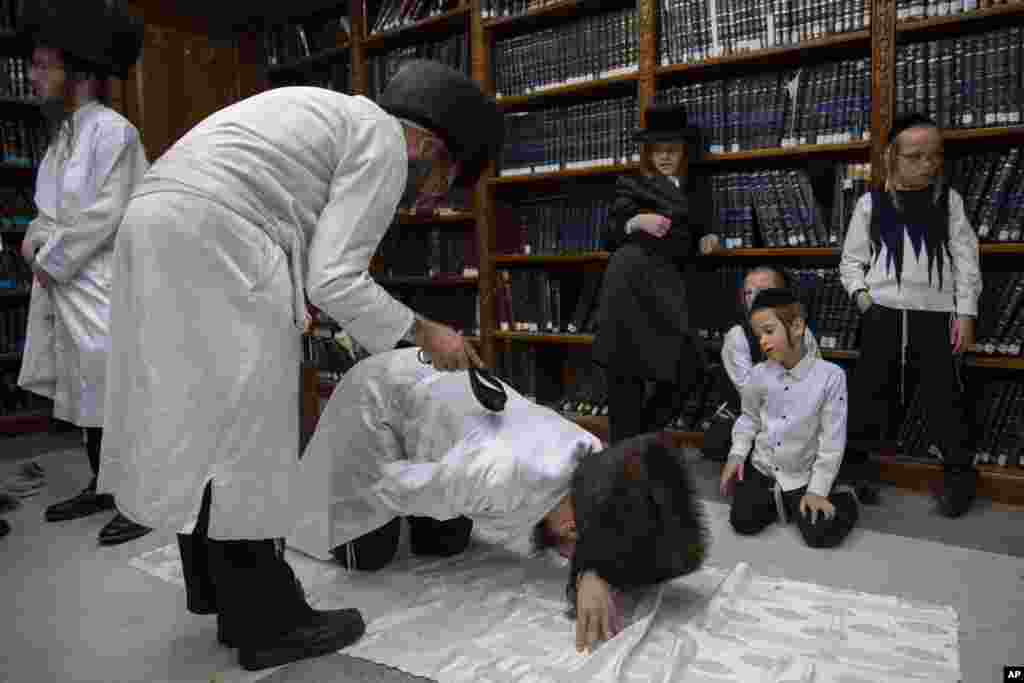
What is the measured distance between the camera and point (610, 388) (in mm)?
2799

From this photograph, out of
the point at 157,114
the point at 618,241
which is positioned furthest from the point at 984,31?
the point at 157,114

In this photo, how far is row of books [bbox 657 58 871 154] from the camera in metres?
2.62

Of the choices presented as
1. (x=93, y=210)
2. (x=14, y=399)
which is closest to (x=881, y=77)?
(x=93, y=210)

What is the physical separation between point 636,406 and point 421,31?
2.28 metres

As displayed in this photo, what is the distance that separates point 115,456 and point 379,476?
0.55 metres

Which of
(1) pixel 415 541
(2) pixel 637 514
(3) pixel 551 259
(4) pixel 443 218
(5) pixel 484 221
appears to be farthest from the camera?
(4) pixel 443 218

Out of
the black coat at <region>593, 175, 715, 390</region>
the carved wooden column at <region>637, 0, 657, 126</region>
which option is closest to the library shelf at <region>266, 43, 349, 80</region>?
the carved wooden column at <region>637, 0, 657, 126</region>

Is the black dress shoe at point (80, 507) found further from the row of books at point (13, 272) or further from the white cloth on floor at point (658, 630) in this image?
the row of books at point (13, 272)

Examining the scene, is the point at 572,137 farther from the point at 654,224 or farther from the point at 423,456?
the point at 423,456

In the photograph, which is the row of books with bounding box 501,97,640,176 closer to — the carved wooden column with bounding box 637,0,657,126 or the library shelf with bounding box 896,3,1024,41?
the carved wooden column with bounding box 637,0,657,126

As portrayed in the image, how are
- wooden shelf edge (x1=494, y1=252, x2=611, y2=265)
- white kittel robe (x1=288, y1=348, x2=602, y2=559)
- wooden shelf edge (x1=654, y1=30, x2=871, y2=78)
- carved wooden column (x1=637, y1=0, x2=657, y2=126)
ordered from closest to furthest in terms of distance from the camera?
1. white kittel robe (x1=288, y1=348, x2=602, y2=559)
2. wooden shelf edge (x1=654, y1=30, x2=871, y2=78)
3. carved wooden column (x1=637, y1=0, x2=657, y2=126)
4. wooden shelf edge (x1=494, y1=252, x2=611, y2=265)

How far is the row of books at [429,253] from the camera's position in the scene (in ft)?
12.3

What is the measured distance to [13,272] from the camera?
361 cm

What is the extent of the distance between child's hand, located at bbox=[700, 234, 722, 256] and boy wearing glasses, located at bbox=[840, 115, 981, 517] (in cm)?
50
